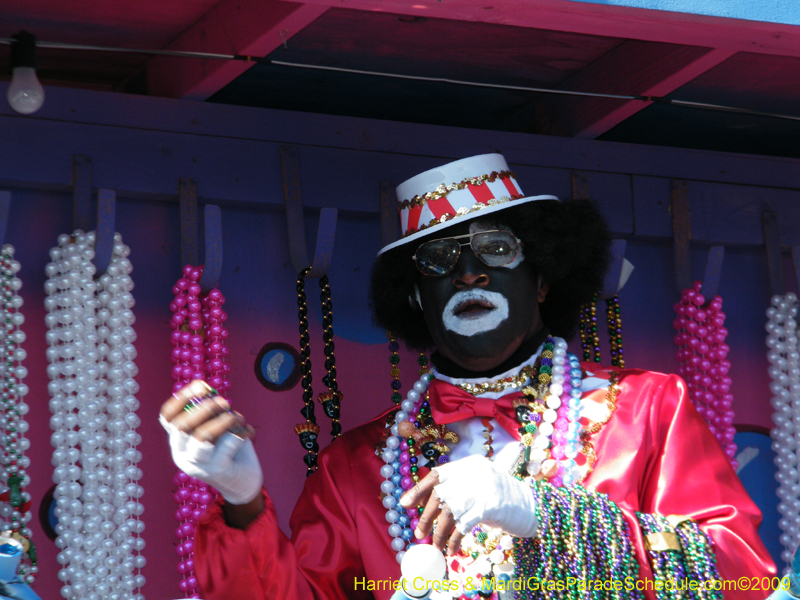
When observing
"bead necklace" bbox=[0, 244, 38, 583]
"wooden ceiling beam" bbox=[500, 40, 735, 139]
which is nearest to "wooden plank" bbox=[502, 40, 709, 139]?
"wooden ceiling beam" bbox=[500, 40, 735, 139]

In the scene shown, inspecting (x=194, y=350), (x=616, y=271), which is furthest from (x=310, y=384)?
(x=616, y=271)

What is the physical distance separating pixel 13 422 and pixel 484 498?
1255mm

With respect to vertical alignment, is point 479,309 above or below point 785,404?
above

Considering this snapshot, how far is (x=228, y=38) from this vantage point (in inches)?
114

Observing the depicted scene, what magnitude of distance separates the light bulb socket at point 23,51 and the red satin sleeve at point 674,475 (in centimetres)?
164

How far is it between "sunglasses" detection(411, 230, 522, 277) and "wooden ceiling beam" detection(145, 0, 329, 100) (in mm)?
654

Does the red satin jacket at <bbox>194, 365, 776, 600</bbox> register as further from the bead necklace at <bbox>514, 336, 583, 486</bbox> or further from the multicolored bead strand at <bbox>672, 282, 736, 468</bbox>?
the multicolored bead strand at <bbox>672, 282, 736, 468</bbox>

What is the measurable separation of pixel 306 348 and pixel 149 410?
0.49 metres

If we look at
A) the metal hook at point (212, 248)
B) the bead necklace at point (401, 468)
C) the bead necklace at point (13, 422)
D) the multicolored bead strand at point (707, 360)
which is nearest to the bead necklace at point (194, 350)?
the metal hook at point (212, 248)

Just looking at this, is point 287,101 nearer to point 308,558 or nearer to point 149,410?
point 149,410

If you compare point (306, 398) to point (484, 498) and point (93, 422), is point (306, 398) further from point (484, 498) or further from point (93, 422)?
point (484, 498)

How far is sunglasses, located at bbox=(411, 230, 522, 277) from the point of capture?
287 centimetres

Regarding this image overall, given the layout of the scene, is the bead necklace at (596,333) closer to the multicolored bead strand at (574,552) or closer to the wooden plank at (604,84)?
the wooden plank at (604,84)

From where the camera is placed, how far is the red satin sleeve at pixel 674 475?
2.44m
